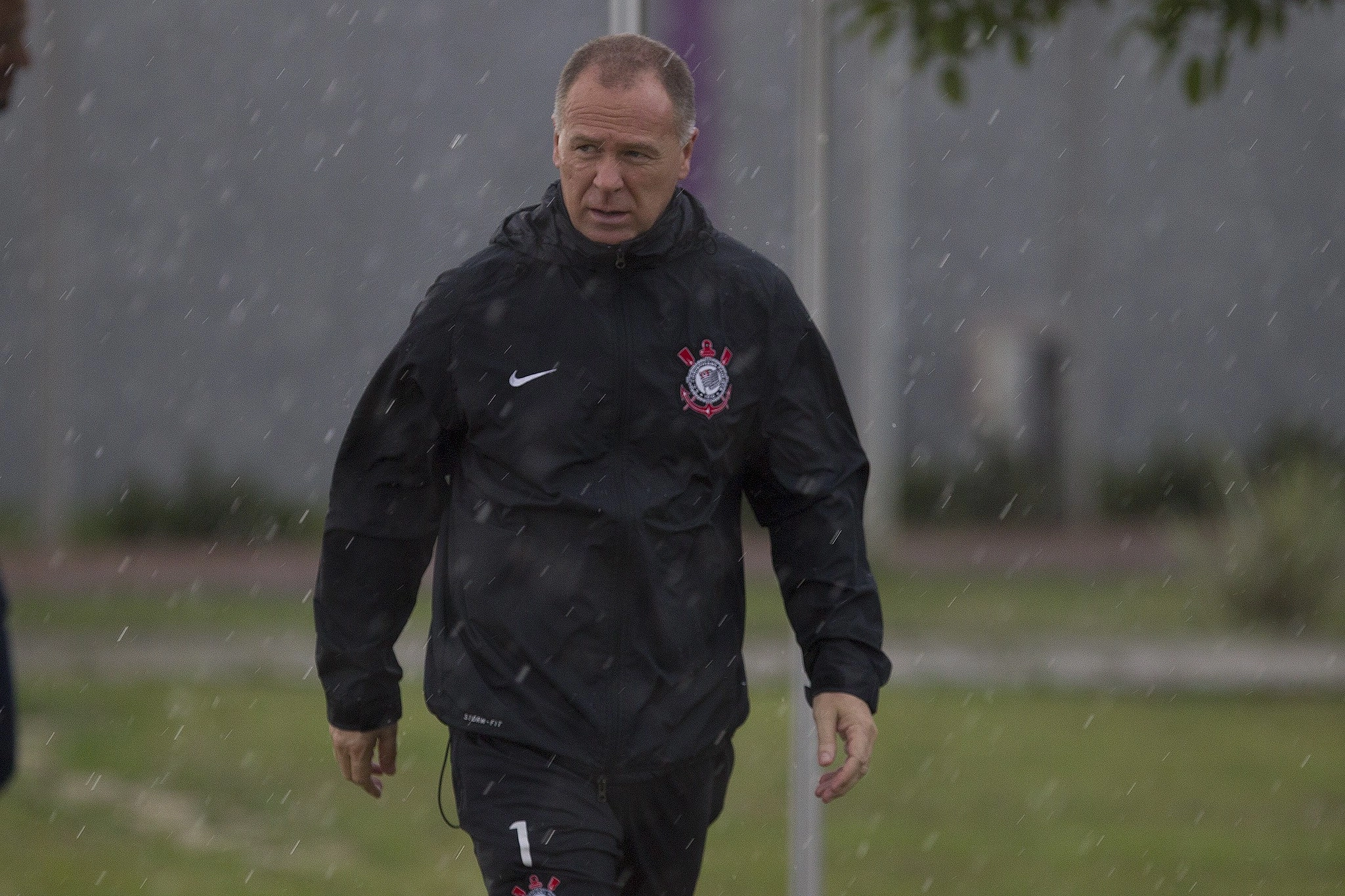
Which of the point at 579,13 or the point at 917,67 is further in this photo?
the point at 579,13

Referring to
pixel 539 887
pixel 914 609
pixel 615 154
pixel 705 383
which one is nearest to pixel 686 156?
pixel 615 154

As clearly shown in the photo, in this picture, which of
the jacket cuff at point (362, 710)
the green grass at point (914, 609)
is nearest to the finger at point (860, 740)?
the jacket cuff at point (362, 710)

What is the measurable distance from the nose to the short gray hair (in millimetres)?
127

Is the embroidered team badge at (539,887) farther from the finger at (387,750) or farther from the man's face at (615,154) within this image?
the man's face at (615,154)

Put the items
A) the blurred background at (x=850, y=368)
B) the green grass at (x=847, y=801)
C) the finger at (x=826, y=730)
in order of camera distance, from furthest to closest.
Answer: the blurred background at (x=850, y=368)
the green grass at (x=847, y=801)
the finger at (x=826, y=730)

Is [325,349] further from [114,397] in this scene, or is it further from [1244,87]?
[1244,87]

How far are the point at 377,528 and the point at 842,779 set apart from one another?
931mm

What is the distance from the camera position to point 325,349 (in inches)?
561

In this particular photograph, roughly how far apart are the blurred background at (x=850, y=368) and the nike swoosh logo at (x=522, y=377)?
4.14 meters

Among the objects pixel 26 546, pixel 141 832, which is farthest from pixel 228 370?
pixel 141 832

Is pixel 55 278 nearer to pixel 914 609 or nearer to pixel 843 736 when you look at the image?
pixel 914 609

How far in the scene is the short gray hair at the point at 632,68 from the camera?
2.92 metres

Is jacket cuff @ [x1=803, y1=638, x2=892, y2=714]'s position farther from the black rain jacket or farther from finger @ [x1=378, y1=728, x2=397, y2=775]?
finger @ [x1=378, y1=728, x2=397, y2=775]

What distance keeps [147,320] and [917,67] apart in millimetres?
10353
